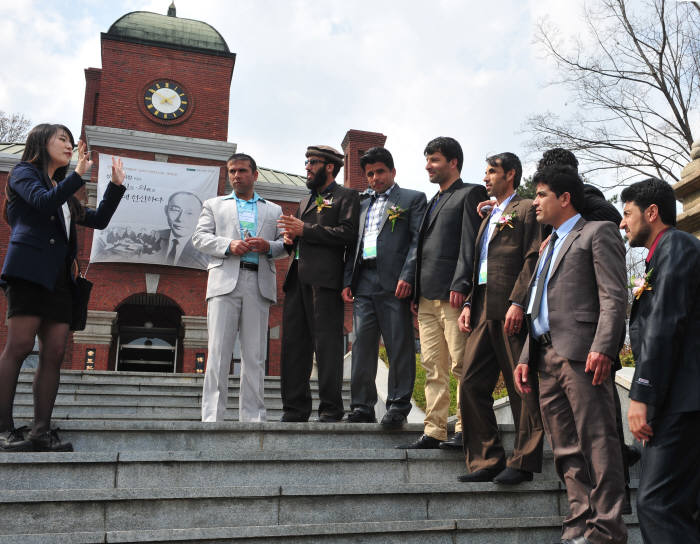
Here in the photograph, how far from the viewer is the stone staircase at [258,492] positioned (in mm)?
3467

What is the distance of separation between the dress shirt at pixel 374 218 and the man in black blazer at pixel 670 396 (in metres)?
2.58

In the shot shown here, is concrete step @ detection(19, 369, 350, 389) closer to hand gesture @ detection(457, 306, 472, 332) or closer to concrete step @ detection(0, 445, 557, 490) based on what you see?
concrete step @ detection(0, 445, 557, 490)

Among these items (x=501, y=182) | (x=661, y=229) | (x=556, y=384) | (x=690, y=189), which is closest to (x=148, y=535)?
(x=556, y=384)

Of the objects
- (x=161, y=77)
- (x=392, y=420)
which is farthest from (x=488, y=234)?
(x=161, y=77)

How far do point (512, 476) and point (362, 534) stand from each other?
3.66 ft

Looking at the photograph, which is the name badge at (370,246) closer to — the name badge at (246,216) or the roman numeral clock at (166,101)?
the name badge at (246,216)

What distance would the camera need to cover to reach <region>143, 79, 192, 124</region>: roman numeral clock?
62.9 feet

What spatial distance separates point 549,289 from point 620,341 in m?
0.49

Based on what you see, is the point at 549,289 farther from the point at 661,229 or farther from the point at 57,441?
the point at 57,441

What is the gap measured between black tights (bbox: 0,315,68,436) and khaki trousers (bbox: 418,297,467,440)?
2467 mm

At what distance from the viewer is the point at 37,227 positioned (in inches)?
176

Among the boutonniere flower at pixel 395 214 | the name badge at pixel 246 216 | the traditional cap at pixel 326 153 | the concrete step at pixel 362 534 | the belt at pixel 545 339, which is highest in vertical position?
the traditional cap at pixel 326 153

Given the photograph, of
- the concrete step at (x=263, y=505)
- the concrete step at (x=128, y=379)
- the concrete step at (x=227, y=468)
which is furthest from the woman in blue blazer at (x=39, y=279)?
the concrete step at (x=128, y=379)

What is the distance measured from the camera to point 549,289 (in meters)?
Answer: 3.83
